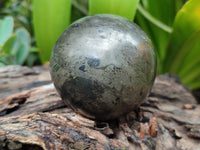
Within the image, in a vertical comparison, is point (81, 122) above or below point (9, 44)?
below

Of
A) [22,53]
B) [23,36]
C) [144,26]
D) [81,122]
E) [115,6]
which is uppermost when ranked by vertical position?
[115,6]

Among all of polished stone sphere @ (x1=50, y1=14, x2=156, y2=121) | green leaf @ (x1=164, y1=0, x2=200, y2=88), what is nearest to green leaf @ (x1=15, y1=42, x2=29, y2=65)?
polished stone sphere @ (x1=50, y1=14, x2=156, y2=121)

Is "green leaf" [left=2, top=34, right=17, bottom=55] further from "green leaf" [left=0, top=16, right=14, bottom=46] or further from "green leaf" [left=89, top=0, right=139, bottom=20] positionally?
"green leaf" [left=89, top=0, right=139, bottom=20]

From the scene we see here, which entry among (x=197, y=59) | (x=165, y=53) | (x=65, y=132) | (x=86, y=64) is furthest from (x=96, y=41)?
(x=197, y=59)

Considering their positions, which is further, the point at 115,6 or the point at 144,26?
the point at 144,26

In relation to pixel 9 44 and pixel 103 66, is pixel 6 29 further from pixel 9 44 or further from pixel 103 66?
pixel 103 66

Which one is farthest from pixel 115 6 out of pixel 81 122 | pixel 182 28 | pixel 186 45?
pixel 81 122

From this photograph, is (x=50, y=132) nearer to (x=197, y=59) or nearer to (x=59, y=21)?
(x=59, y=21)
